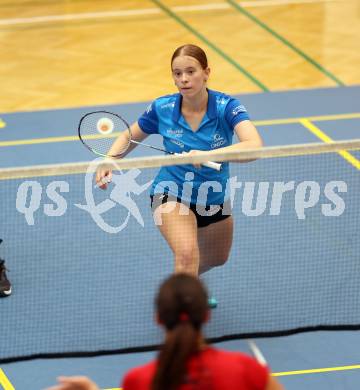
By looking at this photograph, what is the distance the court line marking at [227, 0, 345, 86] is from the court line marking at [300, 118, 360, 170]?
1504 mm

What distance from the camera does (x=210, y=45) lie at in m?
14.4

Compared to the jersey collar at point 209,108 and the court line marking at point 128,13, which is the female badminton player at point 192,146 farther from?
the court line marking at point 128,13

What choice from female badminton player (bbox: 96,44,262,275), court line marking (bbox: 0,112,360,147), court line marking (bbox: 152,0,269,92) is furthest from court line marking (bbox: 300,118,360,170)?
female badminton player (bbox: 96,44,262,275)

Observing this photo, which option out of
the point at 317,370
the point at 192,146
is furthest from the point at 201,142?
the point at 317,370

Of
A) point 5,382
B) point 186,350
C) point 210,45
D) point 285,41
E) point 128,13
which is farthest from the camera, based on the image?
point 128,13

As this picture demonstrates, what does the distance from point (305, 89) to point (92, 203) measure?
4209mm

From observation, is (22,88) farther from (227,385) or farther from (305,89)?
(227,385)


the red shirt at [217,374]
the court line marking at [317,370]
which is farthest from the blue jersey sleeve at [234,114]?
the red shirt at [217,374]

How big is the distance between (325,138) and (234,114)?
4.34 metres

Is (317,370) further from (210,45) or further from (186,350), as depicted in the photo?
(210,45)

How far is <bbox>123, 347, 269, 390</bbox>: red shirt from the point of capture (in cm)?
386

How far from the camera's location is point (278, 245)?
29.0 ft

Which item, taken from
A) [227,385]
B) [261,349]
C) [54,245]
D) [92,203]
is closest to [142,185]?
[92,203]

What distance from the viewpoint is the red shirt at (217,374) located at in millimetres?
3857
